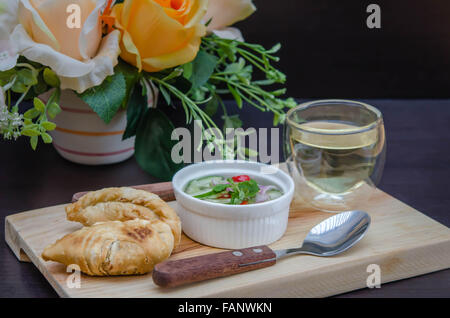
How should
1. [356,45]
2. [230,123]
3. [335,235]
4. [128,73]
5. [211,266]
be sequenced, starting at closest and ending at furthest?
1. [211,266]
2. [335,235]
3. [128,73]
4. [230,123]
5. [356,45]

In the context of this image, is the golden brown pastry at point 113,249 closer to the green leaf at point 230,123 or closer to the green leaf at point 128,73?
the green leaf at point 128,73

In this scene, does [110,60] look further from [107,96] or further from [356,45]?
[356,45]

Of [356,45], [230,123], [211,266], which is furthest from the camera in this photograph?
[356,45]

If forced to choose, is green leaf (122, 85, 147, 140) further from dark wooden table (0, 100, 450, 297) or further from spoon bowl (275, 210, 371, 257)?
spoon bowl (275, 210, 371, 257)

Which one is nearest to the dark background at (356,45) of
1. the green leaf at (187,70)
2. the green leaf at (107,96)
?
the green leaf at (187,70)

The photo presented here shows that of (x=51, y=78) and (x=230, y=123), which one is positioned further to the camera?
(x=230, y=123)

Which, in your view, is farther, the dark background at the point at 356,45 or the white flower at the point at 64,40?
the dark background at the point at 356,45

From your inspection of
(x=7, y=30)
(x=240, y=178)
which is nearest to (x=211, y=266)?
(x=240, y=178)

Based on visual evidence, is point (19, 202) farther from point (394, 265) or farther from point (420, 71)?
point (420, 71)
